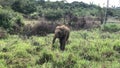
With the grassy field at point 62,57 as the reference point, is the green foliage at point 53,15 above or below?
below

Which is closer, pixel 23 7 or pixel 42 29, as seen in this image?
pixel 42 29

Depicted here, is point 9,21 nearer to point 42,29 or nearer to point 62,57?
point 42,29

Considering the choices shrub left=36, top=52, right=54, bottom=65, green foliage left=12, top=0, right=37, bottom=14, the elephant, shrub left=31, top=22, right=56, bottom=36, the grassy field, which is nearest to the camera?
the grassy field

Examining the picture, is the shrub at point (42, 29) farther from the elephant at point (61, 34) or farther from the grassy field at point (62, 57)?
the grassy field at point (62, 57)

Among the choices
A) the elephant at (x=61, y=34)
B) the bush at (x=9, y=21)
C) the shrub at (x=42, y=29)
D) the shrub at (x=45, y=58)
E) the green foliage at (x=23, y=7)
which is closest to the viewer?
the shrub at (x=45, y=58)

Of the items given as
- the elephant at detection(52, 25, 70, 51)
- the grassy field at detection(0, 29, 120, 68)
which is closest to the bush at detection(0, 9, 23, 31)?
the elephant at detection(52, 25, 70, 51)

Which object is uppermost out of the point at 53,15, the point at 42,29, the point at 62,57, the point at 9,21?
the point at 62,57

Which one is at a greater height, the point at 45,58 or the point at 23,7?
the point at 45,58

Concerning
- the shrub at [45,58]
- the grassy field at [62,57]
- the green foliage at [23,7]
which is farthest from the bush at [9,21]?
the green foliage at [23,7]

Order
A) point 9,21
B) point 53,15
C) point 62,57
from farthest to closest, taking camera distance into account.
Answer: point 53,15 → point 9,21 → point 62,57

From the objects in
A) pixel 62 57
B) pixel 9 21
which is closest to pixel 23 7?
pixel 9 21

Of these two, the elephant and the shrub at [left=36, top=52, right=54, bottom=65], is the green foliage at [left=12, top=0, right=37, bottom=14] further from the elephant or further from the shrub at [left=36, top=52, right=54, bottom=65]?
the shrub at [left=36, top=52, right=54, bottom=65]

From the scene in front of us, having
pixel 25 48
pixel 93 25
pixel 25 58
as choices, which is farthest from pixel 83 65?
pixel 93 25

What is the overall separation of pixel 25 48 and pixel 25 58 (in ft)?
4.59
